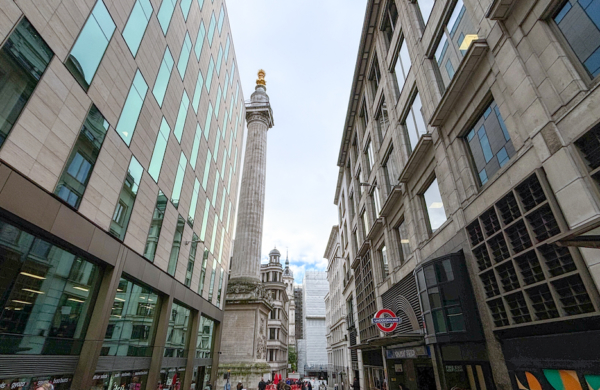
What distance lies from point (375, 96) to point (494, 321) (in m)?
21.2

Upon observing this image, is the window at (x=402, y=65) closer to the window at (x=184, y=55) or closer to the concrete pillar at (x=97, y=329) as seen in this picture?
the window at (x=184, y=55)

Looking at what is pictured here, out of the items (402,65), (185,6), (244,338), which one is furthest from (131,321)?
(244,338)

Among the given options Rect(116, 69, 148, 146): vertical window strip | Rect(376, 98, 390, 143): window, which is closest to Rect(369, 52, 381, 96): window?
Rect(376, 98, 390, 143): window

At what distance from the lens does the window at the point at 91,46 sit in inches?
465

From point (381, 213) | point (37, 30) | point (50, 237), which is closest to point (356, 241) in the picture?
point (381, 213)

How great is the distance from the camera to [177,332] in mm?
22344

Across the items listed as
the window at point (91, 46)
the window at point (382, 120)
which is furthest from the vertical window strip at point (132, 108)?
the window at point (382, 120)

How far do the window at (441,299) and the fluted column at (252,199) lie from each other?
34.3 metres

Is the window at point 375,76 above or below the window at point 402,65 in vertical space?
above

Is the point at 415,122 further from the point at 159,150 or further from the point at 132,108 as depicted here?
the point at 159,150

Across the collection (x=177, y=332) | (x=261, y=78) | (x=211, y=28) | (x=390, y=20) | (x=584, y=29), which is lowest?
(x=177, y=332)

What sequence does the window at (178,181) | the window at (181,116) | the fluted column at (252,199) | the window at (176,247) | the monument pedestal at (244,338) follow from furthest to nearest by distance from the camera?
the fluted column at (252,199) → the monument pedestal at (244,338) → the window at (181,116) → the window at (178,181) → the window at (176,247)

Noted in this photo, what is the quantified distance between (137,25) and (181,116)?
7276 millimetres

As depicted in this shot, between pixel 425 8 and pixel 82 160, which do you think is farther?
pixel 425 8
